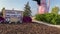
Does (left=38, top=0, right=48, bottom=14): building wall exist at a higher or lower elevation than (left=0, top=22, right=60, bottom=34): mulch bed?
higher

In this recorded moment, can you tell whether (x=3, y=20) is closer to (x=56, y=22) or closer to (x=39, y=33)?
(x=56, y=22)

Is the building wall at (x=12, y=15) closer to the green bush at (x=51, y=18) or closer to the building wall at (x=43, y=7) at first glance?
the green bush at (x=51, y=18)

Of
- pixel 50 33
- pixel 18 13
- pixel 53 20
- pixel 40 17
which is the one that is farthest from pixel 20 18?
pixel 50 33

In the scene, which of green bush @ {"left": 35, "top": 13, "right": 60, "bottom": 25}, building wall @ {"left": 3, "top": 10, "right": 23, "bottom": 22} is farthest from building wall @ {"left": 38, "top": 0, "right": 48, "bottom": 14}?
building wall @ {"left": 3, "top": 10, "right": 23, "bottom": 22}

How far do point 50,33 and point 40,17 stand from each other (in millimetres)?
10205

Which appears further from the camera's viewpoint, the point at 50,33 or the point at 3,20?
the point at 3,20

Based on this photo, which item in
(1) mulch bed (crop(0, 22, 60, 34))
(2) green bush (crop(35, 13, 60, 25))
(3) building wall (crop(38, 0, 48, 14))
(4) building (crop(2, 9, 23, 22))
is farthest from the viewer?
(3) building wall (crop(38, 0, 48, 14))

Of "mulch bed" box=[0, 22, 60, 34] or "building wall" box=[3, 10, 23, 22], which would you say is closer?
"mulch bed" box=[0, 22, 60, 34]

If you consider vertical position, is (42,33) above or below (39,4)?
below

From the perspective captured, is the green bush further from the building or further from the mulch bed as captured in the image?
the mulch bed

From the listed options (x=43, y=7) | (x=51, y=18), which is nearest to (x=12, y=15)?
(x=51, y=18)

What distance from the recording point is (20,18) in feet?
54.7

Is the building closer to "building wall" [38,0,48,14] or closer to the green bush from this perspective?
the green bush

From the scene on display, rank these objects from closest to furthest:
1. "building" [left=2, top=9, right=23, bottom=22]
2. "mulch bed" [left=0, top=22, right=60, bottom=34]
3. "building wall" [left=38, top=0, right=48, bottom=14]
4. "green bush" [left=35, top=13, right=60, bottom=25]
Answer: "mulch bed" [left=0, top=22, right=60, bottom=34], "building" [left=2, top=9, right=23, bottom=22], "green bush" [left=35, top=13, right=60, bottom=25], "building wall" [left=38, top=0, right=48, bottom=14]
